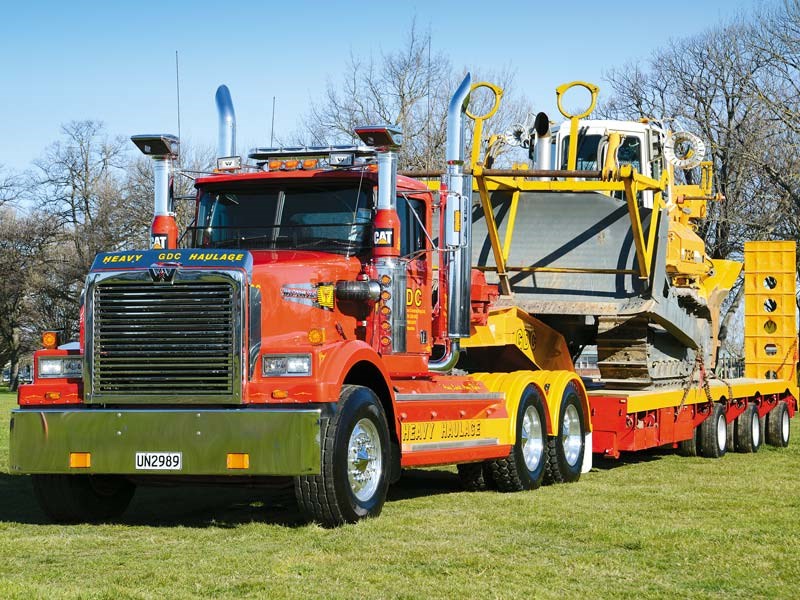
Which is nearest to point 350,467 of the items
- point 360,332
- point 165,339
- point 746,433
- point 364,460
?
point 364,460

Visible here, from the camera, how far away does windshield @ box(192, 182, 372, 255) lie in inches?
395

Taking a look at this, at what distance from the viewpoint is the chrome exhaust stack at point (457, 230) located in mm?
10672

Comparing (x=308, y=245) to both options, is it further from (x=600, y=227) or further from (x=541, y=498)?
(x=600, y=227)

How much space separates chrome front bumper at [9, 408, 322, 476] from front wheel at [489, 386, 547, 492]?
139 inches

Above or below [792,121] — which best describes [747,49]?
above

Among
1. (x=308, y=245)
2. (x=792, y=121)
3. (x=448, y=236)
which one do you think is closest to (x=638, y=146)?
(x=448, y=236)

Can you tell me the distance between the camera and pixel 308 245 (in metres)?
9.99

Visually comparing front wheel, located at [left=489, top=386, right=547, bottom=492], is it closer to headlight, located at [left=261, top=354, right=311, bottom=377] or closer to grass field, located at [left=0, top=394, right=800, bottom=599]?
grass field, located at [left=0, top=394, right=800, bottom=599]

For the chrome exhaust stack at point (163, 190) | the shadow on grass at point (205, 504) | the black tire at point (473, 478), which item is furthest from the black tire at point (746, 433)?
the chrome exhaust stack at point (163, 190)

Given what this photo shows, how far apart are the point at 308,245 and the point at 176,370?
66.9 inches

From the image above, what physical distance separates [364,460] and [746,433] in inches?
394

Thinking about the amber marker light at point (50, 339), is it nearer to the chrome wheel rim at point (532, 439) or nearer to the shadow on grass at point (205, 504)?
the shadow on grass at point (205, 504)

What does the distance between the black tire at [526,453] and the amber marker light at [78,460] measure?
420 centimetres

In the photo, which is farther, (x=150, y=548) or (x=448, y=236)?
(x=448, y=236)
